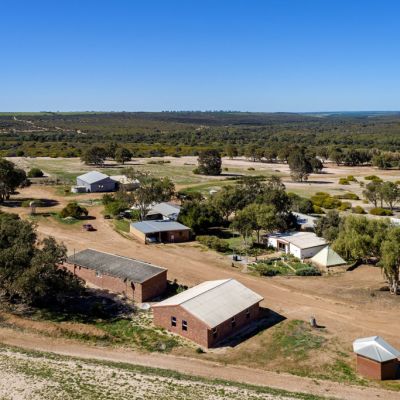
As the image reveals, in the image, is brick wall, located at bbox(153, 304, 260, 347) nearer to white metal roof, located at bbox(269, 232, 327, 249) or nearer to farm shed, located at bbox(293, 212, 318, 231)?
white metal roof, located at bbox(269, 232, 327, 249)

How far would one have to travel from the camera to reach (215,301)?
2794 cm

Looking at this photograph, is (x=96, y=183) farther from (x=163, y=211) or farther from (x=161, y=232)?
(x=161, y=232)

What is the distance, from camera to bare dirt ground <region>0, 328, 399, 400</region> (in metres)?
20.9

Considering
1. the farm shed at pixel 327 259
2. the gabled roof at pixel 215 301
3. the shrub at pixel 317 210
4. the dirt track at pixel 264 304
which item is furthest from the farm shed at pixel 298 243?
the shrub at pixel 317 210

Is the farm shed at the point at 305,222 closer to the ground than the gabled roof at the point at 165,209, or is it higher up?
closer to the ground

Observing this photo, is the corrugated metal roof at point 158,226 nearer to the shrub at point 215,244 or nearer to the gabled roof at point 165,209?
the shrub at point 215,244

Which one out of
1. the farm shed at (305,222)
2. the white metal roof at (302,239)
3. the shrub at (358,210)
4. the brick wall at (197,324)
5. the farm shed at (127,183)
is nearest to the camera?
the brick wall at (197,324)

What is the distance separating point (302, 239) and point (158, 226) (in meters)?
13.8

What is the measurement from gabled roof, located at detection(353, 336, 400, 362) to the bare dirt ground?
1.70 meters

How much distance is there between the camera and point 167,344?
85.2 ft

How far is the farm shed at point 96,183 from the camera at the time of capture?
2950 inches

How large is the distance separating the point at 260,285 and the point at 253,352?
1008 cm

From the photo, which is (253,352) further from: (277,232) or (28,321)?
(277,232)

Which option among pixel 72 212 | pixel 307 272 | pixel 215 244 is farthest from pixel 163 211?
pixel 307 272
